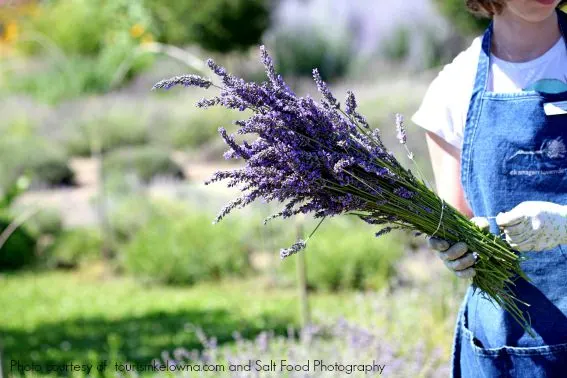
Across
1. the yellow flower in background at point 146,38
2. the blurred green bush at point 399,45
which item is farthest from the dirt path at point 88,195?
the blurred green bush at point 399,45

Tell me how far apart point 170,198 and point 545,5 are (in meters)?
6.55

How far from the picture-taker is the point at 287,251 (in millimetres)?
1721

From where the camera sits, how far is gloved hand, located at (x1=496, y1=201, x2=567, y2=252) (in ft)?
5.85

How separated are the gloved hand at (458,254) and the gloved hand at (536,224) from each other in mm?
82

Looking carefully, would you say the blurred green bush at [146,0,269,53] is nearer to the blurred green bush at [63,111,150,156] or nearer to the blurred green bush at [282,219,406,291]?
the blurred green bush at [63,111,150,156]

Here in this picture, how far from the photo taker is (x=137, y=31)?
817cm

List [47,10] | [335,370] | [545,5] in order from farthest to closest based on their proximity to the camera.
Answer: [47,10] < [335,370] < [545,5]

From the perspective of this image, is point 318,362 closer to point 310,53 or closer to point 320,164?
point 320,164

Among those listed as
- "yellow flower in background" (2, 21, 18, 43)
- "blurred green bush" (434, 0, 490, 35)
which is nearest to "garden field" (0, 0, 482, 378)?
"blurred green bush" (434, 0, 490, 35)

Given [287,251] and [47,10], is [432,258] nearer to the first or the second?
[287,251]

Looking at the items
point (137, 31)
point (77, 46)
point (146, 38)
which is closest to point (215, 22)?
point (77, 46)

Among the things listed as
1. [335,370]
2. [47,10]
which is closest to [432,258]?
[335,370]

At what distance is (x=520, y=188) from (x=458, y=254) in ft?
0.78

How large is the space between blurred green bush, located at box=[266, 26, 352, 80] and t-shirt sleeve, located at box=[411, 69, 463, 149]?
1398 centimetres
